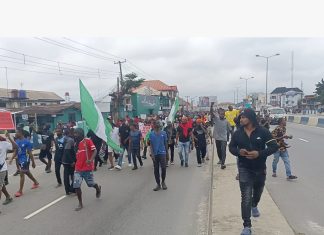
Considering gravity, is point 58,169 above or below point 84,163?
below

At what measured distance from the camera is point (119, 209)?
6547mm

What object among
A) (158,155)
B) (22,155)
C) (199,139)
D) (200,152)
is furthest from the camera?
(200,152)

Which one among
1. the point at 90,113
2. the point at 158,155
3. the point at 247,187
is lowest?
→ the point at 158,155

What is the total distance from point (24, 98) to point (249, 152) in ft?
152

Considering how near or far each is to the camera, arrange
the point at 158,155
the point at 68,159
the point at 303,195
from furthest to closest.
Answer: the point at 158,155
the point at 68,159
the point at 303,195

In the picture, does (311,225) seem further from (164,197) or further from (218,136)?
(218,136)

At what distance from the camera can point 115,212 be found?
636cm

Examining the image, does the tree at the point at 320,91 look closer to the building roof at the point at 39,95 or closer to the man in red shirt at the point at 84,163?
the building roof at the point at 39,95

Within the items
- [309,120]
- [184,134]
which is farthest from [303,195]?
[309,120]

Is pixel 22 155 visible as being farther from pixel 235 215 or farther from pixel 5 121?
pixel 235 215

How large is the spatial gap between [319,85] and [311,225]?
84.5 meters

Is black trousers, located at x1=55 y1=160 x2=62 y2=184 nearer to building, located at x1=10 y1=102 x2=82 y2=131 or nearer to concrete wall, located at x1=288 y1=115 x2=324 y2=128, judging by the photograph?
building, located at x1=10 y1=102 x2=82 y2=131

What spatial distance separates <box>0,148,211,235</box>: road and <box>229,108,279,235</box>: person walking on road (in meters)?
0.98

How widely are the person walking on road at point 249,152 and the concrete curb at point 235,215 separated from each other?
0.43 m
